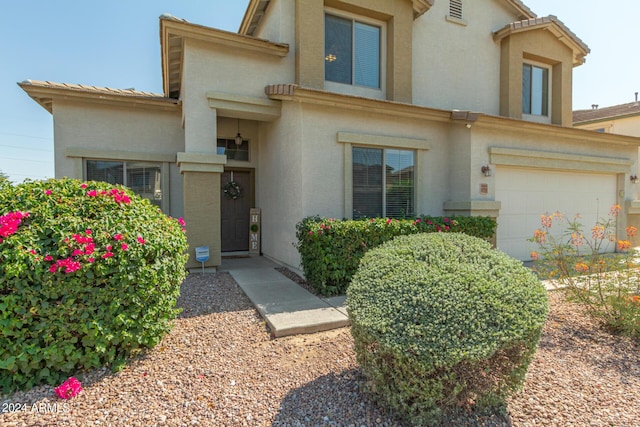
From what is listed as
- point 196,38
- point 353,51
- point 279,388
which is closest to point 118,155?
point 196,38

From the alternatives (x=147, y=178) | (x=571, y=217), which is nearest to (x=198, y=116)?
(x=147, y=178)

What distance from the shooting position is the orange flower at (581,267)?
464cm

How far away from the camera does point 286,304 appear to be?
202 inches

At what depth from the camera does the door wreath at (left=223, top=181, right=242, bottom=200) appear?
923cm

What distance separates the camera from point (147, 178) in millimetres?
8570

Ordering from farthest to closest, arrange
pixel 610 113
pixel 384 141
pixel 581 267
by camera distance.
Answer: pixel 610 113
pixel 384 141
pixel 581 267

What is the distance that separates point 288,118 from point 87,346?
5595 millimetres

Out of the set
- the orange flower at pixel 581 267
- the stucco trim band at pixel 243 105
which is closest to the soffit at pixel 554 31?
the stucco trim band at pixel 243 105

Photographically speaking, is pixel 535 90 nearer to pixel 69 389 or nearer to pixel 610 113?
pixel 610 113

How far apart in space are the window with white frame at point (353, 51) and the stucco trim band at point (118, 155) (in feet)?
15.8

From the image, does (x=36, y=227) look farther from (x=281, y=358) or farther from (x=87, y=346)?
(x=281, y=358)

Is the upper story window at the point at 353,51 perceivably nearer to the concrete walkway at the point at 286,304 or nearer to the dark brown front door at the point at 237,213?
the dark brown front door at the point at 237,213

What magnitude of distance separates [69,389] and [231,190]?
6.81 m

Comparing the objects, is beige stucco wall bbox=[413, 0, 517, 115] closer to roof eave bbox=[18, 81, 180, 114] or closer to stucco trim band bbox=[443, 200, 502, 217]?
stucco trim band bbox=[443, 200, 502, 217]
